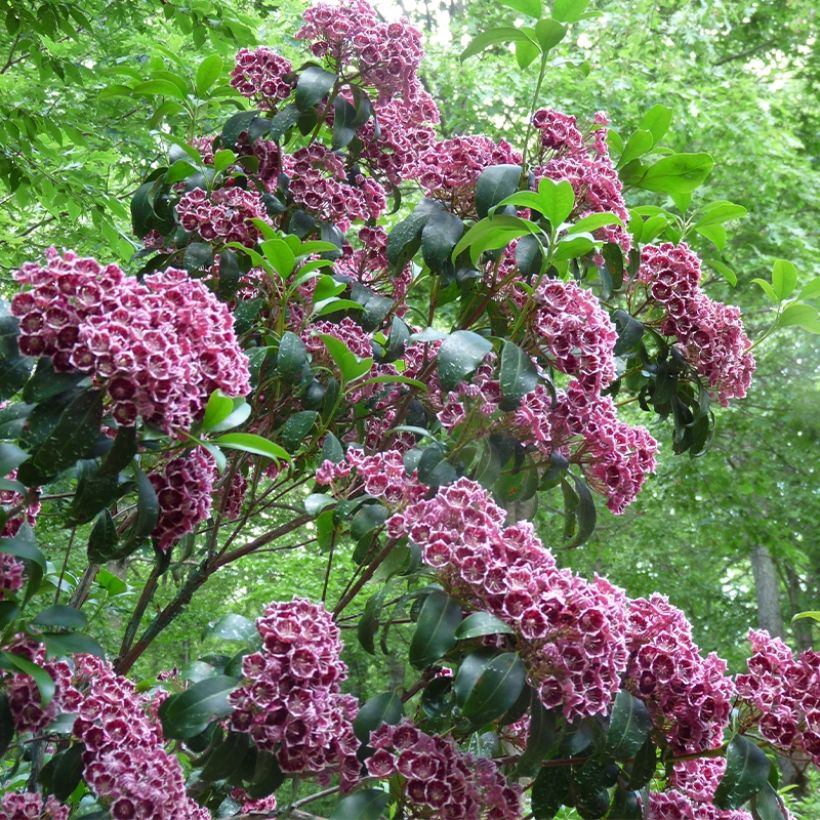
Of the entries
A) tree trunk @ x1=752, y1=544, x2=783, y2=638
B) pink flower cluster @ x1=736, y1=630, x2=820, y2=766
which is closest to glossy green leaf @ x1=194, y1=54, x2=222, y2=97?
pink flower cluster @ x1=736, y1=630, x2=820, y2=766

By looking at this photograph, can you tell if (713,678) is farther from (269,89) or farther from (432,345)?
(269,89)

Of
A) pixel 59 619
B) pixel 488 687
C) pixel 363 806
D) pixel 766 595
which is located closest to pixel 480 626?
pixel 488 687

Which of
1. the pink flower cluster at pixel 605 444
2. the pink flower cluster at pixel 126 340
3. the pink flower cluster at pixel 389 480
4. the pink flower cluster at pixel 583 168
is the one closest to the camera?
the pink flower cluster at pixel 126 340

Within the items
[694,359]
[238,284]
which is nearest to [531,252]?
[694,359]

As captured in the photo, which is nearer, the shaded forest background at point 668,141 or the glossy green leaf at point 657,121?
the glossy green leaf at point 657,121

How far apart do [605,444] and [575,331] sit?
0.80ft

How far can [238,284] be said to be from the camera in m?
1.94

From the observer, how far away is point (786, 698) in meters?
1.41

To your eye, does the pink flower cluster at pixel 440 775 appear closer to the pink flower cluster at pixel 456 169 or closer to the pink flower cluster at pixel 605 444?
the pink flower cluster at pixel 605 444

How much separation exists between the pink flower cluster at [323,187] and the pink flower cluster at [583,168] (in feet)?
1.40

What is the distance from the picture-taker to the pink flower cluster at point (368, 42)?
203cm

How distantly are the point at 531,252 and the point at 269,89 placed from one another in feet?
2.74

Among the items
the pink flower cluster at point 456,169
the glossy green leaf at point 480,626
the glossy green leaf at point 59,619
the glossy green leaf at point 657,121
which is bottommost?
the glossy green leaf at point 59,619

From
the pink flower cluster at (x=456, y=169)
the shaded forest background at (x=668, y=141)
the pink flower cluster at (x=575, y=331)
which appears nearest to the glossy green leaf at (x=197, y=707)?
the pink flower cluster at (x=575, y=331)
